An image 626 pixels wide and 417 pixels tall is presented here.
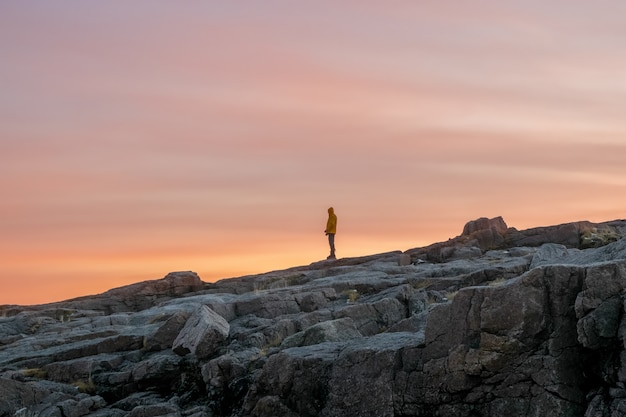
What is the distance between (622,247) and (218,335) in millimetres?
14756

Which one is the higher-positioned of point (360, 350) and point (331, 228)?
point (331, 228)

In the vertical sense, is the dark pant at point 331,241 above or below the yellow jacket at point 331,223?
below

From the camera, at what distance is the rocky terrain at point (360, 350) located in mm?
20766

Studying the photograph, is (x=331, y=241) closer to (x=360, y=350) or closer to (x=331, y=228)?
(x=331, y=228)

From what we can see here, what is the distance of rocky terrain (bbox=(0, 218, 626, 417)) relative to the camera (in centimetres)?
2077

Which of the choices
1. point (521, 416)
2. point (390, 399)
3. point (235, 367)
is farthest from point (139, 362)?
point (521, 416)

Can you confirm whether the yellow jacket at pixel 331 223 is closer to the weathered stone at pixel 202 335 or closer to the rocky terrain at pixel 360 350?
the rocky terrain at pixel 360 350

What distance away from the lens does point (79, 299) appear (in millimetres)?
54812

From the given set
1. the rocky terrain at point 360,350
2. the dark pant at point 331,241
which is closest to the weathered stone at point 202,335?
the rocky terrain at point 360,350

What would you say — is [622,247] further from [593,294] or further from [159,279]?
[159,279]

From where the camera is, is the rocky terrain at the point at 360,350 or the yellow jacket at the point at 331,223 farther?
the yellow jacket at the point at 331,223

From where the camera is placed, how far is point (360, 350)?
79.8ft

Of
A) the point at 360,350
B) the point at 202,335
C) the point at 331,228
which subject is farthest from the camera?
the point at 331,228

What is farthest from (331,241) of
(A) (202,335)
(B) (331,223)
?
(A) (202,335)
